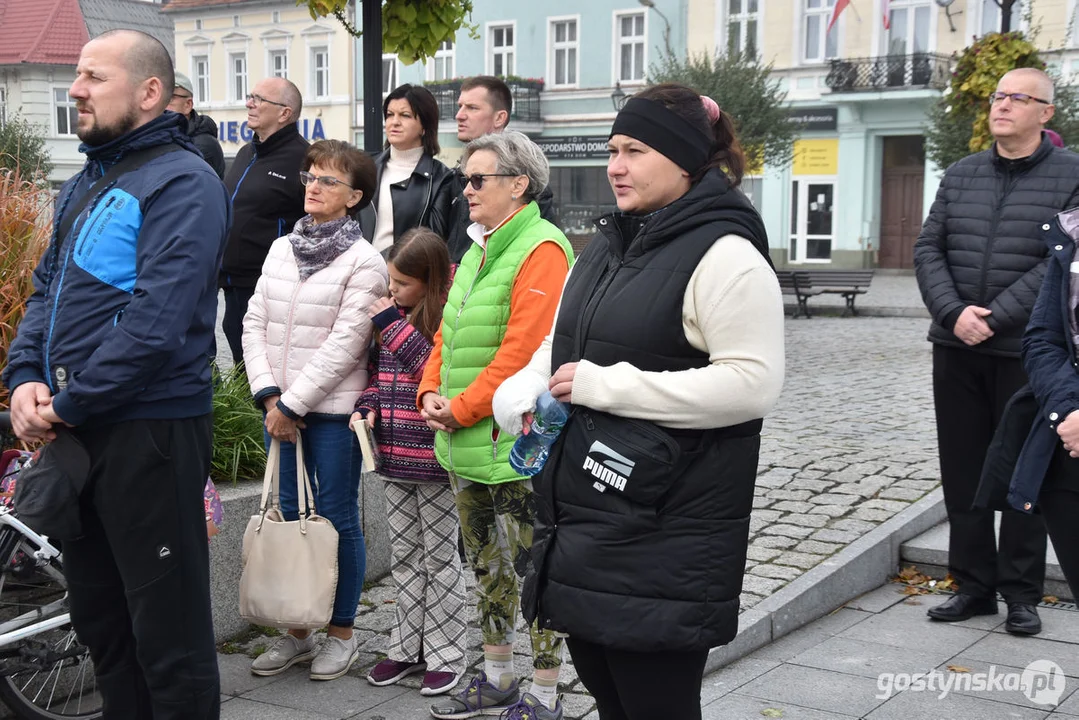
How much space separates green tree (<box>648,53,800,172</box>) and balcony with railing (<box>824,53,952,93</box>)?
9.08ft

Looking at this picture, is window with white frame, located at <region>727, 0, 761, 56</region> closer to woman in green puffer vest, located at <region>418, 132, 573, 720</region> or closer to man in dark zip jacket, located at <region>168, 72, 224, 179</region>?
man in dark zip jacket, located at <region>168, 72, 224, 179</region>

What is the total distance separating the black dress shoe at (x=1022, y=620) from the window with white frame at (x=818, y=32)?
3231cm

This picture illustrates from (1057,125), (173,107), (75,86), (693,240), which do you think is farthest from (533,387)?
(1057,125)

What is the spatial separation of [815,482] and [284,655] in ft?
13.0

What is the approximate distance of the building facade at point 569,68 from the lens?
38750 millimetres

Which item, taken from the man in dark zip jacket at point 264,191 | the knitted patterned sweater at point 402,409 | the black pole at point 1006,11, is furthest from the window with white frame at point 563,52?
the knitted patterned sweater at point 402,409

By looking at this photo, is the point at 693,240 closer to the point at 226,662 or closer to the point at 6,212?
the point at 226,662

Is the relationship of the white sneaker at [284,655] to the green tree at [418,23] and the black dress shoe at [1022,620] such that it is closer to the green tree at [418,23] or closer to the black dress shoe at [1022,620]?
the black dress shoe at [1022,620]

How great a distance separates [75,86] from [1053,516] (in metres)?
3.26

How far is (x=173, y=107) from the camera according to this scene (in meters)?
7.07

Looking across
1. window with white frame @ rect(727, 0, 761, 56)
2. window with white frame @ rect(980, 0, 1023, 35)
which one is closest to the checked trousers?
window with white frame @ rect(980, 0, 1023, 35)

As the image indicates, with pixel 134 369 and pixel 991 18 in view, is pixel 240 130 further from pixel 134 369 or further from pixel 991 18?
Result: pixel 134 369

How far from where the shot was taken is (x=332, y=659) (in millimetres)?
4992

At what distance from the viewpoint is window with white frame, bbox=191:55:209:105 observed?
1833 inches
